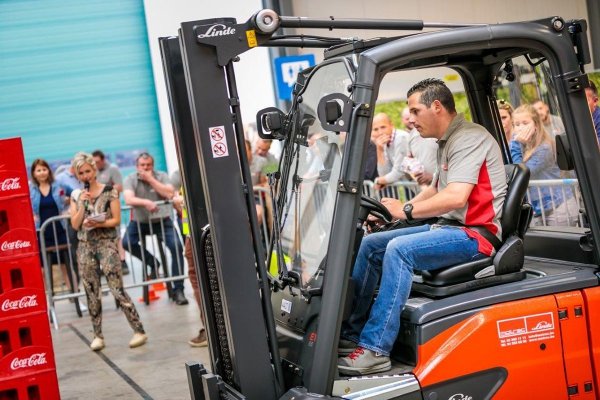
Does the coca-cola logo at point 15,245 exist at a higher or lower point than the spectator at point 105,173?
lower

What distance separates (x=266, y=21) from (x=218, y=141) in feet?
2.26

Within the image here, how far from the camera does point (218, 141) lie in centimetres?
476

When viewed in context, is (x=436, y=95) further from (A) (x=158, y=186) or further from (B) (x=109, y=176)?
(B) (x=109, y=176)

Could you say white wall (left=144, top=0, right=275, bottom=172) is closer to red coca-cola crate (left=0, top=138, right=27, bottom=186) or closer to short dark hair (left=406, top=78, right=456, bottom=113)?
red coca-cola crate (left=0, top=138, right=27, bottom=186)

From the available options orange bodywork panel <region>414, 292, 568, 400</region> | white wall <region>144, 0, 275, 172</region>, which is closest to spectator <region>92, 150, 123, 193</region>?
white wall <region>144, 0, 275, 172</region>

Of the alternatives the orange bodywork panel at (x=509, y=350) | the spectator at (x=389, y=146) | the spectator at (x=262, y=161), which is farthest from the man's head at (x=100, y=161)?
the orange bodywork panel at (x=509, y=350)

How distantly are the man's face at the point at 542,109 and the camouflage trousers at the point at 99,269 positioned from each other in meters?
5.94

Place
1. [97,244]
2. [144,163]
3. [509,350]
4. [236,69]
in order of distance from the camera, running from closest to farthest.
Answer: [509,350] < [97,244] < [144,163] < [236,69]

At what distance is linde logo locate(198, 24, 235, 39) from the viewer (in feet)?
15.4

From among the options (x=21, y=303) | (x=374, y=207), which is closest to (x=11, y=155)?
(x=21, y=303)

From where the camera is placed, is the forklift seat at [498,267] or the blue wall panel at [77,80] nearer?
the forklift seat at [498,267]

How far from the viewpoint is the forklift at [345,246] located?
4.60 metres

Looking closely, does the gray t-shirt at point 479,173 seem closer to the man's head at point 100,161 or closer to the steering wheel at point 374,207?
the steering wheel at point 374,207

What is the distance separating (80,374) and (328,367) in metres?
5.41
